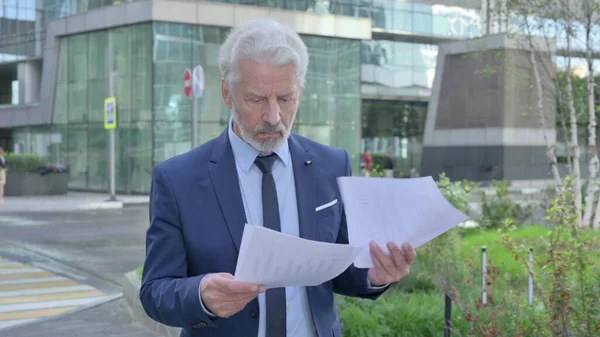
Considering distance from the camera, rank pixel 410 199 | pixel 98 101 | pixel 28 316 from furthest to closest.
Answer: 1. pixel 98 101
2. pixel 28 316
3. pixel 410 199

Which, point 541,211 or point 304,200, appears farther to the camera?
point 541,211

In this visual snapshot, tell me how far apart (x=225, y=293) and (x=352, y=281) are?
2.24 feet

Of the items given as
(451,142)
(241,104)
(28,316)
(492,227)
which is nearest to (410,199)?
(241,104)

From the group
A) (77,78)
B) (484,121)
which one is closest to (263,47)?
(77,78)

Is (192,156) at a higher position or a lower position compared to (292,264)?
higher

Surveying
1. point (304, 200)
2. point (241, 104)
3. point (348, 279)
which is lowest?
point (348, 279)

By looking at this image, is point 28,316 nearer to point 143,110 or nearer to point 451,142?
point 143,110

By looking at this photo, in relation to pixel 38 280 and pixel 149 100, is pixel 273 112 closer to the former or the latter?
pixel 38 280

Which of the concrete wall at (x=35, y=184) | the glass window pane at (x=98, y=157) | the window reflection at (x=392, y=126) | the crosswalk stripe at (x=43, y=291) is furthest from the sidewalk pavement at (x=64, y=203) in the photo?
the window reflection at (x=392, y=126)

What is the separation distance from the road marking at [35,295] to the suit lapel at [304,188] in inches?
255

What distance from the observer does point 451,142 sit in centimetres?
3538

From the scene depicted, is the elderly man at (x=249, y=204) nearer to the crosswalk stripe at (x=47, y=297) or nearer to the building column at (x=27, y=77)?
the crosswalk stripe at (x=47, y=297)

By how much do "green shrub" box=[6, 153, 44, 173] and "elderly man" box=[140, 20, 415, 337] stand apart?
94.2 ft

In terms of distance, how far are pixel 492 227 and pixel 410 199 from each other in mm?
12271
